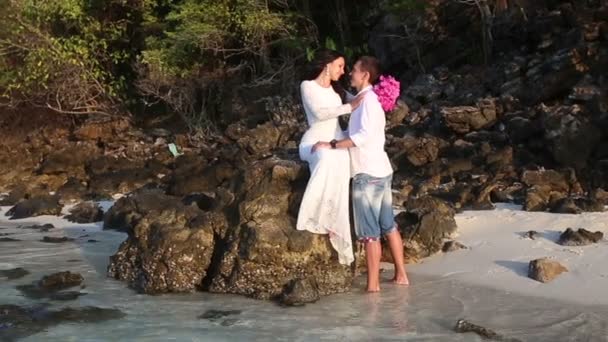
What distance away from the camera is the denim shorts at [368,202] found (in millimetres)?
7242

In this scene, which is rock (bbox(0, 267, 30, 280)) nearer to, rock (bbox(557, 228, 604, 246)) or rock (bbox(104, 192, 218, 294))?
rock (bbox(104, 192, 218, 294))

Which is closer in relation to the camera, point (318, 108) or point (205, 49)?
point (318, 108)

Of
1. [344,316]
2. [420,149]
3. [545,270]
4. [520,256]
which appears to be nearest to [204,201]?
[344,316]

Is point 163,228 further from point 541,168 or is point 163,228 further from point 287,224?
point 541,168

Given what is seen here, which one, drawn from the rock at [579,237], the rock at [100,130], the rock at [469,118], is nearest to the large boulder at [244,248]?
the rock at [579,237]

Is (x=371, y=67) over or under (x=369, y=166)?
over

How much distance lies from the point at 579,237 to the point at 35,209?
900cm

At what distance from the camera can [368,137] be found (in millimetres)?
7066

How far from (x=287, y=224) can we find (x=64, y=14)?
17.4 meters

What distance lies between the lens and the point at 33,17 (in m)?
22.7

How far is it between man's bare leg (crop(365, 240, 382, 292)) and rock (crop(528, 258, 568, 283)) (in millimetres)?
1413

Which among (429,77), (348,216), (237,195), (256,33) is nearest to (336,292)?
(348,216)

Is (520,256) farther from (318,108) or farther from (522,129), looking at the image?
(522,129)

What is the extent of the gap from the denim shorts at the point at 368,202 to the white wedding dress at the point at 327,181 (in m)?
0.10
